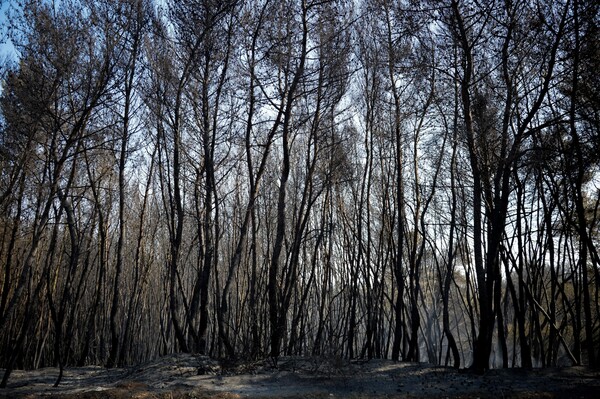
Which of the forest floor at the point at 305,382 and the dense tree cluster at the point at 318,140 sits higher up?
the dense tree cluster at the point at 318,140

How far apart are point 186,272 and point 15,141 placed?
18.1 meters

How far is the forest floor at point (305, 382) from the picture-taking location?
28.2ft

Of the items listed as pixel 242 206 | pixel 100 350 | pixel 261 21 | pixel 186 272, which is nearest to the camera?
pixel 261 21

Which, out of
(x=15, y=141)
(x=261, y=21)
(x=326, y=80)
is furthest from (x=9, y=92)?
(x=326, y=80)

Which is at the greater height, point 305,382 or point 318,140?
point 318,140

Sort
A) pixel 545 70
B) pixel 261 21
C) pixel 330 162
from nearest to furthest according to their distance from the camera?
1. pixel 545 70
2. pixel 261 21
3. pixel 330 162

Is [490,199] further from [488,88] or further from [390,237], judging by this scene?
[390,237]

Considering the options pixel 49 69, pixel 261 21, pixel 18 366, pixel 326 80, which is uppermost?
pixel 261 21

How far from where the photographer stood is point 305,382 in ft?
33.2

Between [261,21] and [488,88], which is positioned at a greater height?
[261,21]

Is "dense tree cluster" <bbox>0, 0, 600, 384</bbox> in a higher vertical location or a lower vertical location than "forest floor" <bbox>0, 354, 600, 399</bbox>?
higher

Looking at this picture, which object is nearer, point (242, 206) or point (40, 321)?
point (40, 321)

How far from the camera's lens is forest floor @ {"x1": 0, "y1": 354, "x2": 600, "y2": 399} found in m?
8.61

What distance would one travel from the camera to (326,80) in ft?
42.9
